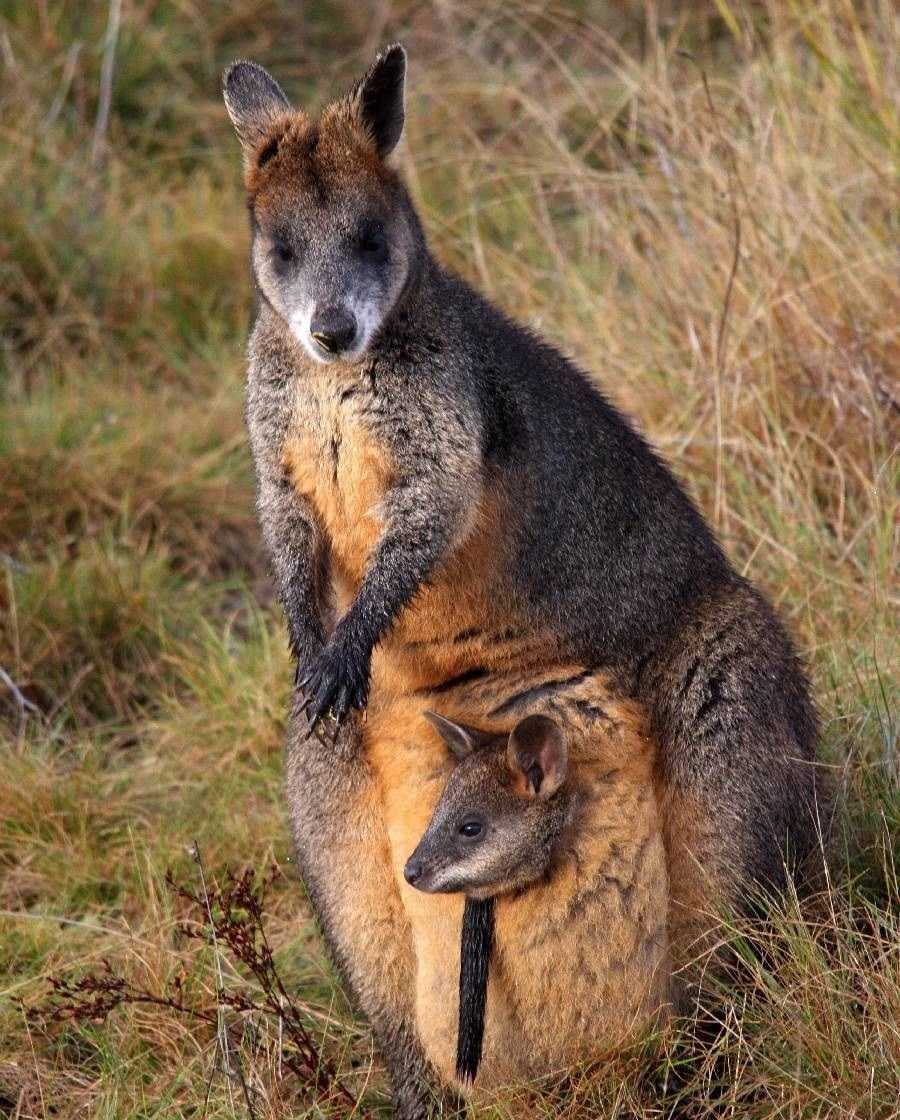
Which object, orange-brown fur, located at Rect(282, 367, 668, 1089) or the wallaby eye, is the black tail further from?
the wallaby eye

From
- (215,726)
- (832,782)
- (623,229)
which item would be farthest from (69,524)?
(832,782)

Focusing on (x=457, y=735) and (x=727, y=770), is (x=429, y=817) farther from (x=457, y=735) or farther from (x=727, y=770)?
(x=727, y=770)

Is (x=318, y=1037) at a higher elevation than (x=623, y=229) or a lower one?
lower

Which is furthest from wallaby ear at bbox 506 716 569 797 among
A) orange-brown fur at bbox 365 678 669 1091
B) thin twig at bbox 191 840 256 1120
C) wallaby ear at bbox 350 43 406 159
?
wallaby ear at bbox 350 43 406 159

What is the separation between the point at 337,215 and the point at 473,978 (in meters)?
1.74

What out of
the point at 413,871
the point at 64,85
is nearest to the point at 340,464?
the point at 413,871

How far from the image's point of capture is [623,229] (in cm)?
683

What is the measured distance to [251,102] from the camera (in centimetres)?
440

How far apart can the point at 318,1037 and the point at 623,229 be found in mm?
3523

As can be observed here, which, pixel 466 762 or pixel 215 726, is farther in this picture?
pixel 215 726

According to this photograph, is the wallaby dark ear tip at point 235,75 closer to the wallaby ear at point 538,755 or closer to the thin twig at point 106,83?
the wallaby ear at point 538,755

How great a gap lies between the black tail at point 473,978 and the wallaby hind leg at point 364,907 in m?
0.23

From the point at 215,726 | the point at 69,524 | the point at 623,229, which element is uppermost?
the point at 623,229

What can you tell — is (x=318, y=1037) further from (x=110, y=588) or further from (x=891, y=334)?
(x=891, y=334)
